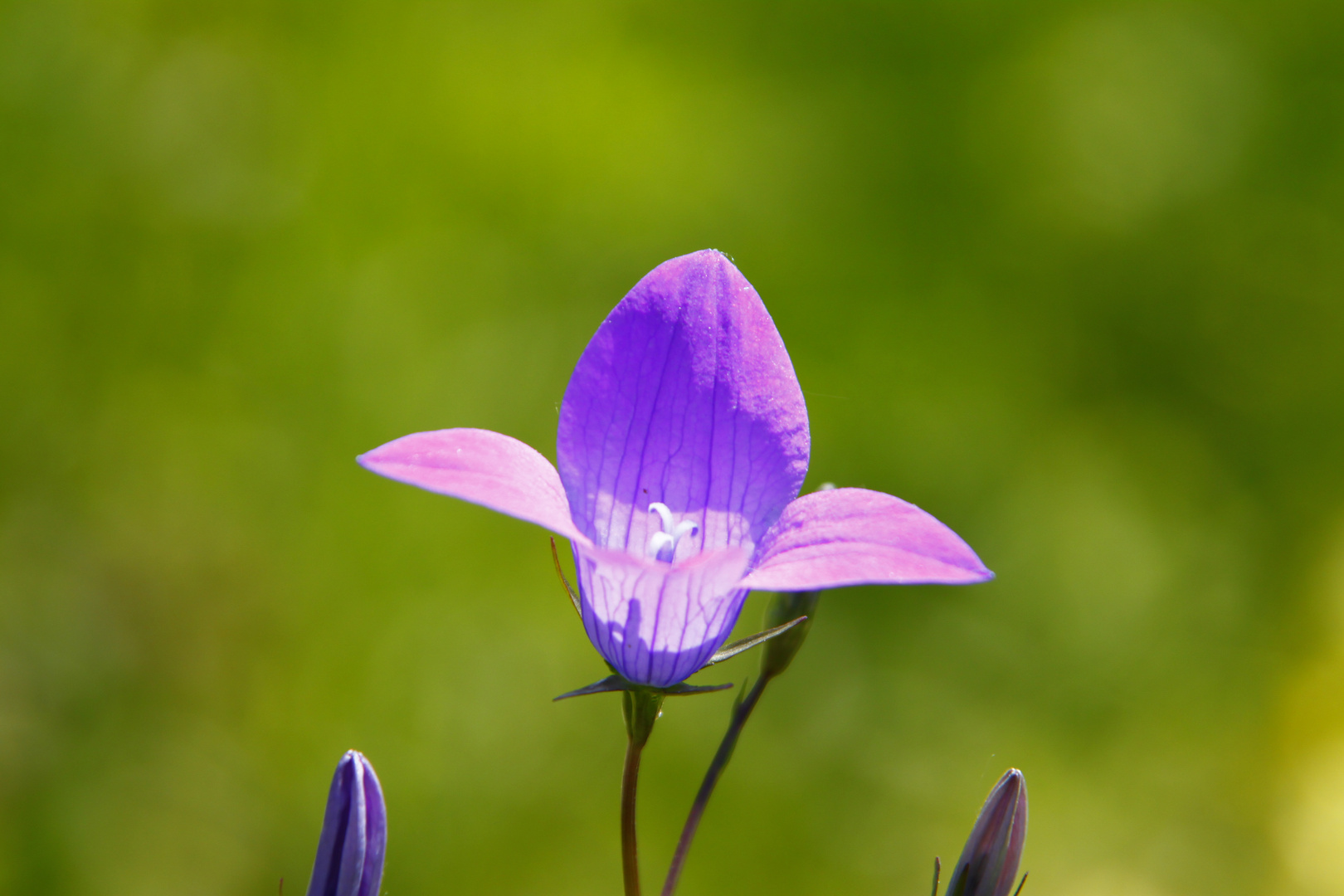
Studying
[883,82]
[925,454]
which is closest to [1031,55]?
[883,82]

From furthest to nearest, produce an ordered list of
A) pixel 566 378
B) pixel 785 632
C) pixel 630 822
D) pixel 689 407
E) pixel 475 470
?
pixel 566 378 < pixel 785 632 < pixel 689 407 < pixel 630 822 < pixel 475 470

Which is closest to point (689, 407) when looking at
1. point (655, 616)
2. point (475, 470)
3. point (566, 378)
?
point (655, 616)

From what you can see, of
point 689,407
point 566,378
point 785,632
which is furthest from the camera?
point 566,378

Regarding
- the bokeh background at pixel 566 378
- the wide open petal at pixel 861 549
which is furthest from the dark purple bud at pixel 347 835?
the bokeh background at pixel 566 378

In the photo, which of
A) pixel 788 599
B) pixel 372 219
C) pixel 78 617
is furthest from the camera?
pixel 372 219

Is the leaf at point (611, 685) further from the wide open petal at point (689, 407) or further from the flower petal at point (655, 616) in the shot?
the wide open petal at point (689, 407)

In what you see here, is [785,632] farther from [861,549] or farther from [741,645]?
[861,549]

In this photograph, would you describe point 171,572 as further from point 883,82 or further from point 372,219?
point 883,82
